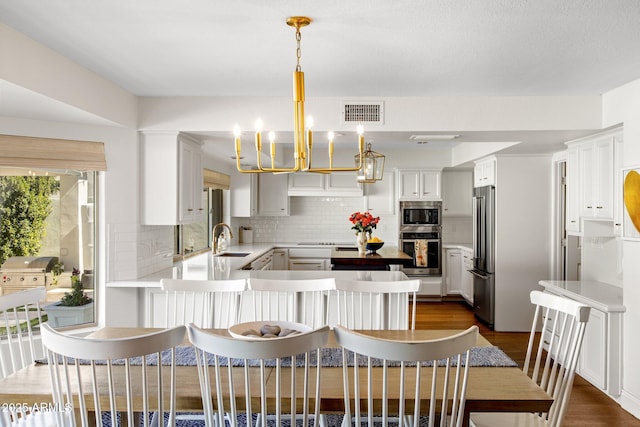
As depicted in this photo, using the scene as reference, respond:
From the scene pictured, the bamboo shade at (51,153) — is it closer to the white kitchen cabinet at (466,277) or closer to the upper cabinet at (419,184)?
the upper cabinet at (419,184)

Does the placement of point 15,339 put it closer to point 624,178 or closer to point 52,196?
point 52,196

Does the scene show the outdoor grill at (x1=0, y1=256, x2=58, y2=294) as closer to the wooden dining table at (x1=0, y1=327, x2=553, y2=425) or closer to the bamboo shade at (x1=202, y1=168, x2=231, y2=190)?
the wooden dining table at (x1=0, y1=327, x2=553, y2=425)

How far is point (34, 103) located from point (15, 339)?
5.28 ft

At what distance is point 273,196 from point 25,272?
4.54 meters

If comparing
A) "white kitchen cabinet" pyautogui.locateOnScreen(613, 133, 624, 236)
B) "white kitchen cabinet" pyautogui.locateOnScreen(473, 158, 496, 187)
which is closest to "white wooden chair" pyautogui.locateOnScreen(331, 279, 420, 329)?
"white kitchen cabinet" pyautogui.locateOnScreen(613, 133, 624, 236)

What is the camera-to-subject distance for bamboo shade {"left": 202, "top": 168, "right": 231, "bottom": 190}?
19.3ft

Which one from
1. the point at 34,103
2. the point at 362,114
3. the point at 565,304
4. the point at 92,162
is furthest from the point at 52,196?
the point at 565,304

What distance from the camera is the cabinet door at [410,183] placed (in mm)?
7406

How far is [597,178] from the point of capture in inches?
158

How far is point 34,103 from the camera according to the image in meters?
2.88

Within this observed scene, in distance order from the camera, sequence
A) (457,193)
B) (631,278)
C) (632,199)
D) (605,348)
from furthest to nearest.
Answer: (457,193) < (605,348) < (631,278) < (632,199)

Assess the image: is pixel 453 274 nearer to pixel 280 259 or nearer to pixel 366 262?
pixel 366 262

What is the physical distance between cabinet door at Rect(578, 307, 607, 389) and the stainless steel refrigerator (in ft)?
5.74

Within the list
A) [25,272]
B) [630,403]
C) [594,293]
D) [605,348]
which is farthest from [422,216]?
[25,272]
